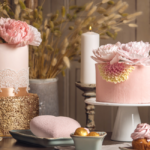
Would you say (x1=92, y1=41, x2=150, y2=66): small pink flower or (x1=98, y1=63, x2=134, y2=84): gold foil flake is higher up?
(x1=92, y1=41, x2=150, y2=66): small pink flower

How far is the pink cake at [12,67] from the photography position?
2.56ft

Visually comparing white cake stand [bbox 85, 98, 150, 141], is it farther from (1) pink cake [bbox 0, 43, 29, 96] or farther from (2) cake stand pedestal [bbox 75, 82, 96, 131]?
(1) pink cake [bbox 0, 43, 29, 96]

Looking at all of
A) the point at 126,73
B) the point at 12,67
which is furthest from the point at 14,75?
the point at 126,73

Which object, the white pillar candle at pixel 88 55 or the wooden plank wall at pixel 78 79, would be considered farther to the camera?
the wooden plank wall at pixel 78 79

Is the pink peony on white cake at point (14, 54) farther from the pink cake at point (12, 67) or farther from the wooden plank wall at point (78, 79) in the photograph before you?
the wooden plank wall at point (78, 79)

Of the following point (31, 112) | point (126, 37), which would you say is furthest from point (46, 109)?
point (126, 37)

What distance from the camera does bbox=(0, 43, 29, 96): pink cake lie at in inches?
30.7

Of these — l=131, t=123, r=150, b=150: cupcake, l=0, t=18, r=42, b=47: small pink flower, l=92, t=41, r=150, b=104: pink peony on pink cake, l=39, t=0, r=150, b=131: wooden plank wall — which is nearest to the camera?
l=131, t=123, r=150, b=150: cupcake

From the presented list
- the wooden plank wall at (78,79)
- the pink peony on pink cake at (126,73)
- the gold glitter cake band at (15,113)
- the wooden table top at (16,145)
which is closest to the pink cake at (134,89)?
the pink peony on pink cake at (126,73)

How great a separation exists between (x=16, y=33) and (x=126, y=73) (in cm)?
33

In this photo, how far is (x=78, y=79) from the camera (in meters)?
1.27

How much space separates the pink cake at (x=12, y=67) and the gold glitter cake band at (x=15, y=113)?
3 cm

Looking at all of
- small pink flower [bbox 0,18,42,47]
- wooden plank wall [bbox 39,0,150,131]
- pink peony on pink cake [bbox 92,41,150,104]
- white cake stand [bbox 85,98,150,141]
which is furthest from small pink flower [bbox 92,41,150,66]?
wooden plank wall [bbox 39,0,150,131]

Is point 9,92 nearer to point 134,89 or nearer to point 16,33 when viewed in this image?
point 16,33
